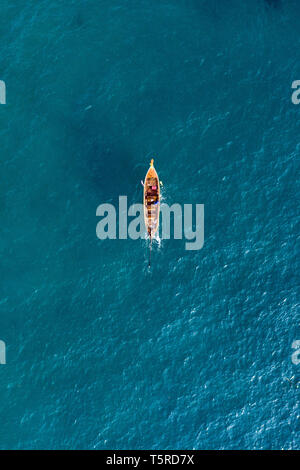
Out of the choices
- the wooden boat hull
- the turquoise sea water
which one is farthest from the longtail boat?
the turquoise sea water

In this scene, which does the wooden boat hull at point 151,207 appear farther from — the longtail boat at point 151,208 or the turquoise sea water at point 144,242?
the turquoise sea water at point 144,242

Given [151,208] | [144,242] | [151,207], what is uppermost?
[151,207]

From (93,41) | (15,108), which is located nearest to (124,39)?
(93,41)

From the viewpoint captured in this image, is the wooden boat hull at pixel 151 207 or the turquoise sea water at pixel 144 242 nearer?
the turquoise sea water at pixel 144 242

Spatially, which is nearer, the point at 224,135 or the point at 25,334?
the point at 25,334

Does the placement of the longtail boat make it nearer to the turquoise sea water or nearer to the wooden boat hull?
the wooden boat hull

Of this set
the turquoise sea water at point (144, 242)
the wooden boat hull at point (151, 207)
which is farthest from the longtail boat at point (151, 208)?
the turquoise sea water at point (144, 242)

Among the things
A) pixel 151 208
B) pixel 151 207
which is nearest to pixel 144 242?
pixel 151 208

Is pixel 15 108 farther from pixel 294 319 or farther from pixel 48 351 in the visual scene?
pixel 294 319

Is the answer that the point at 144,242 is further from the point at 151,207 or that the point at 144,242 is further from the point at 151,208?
the point at 151,207
